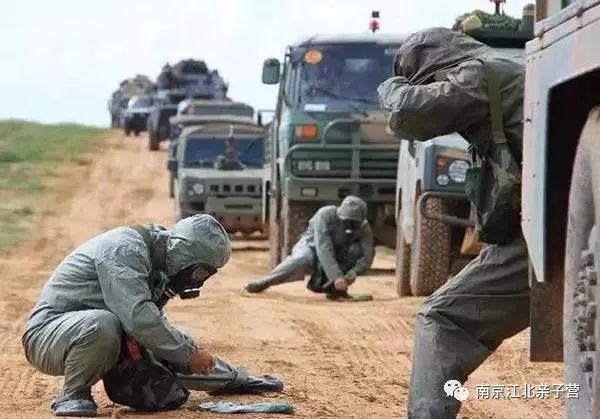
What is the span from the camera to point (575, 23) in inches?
197

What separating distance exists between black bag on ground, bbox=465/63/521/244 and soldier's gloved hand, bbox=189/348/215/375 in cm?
165

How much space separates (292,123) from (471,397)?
9.49 meters

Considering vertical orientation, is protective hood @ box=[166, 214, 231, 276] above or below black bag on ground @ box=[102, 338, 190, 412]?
above

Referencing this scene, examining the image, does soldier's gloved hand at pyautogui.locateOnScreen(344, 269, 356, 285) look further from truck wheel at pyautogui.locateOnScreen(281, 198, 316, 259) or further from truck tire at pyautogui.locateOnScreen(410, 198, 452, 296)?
truck wheel at pyautogui.locateOnScreen(281, 198, 316, 259)

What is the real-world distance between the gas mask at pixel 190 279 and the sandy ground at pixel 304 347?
556mm

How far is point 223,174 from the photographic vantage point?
24.2 m

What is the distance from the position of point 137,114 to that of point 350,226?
35.0 metres

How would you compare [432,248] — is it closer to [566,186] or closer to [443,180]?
[443,180]

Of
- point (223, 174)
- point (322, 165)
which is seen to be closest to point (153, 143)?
point (223, 174)

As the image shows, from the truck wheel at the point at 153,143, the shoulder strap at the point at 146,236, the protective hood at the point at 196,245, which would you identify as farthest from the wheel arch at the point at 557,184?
the truck wheel at the point at 153,143

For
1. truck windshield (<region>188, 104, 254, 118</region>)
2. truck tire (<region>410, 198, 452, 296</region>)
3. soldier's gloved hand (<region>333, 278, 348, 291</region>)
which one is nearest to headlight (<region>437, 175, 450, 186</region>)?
truck tire (<region>410, 198, 452, 296</region>)

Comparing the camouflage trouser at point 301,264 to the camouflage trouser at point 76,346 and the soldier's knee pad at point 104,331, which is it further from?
the soldier's knee pad at point 104,331

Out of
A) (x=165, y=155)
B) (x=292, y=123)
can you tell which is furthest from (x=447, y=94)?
(x=165, y=155)

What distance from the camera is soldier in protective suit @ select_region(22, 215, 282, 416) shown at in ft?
24.0
